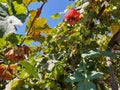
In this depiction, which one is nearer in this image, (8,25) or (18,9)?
(8,25)

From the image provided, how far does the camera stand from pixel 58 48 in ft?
6.74

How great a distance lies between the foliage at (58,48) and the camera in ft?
3.79

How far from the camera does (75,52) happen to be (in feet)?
6.23

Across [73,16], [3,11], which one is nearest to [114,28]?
[73,16]

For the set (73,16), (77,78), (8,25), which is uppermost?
(73,16)

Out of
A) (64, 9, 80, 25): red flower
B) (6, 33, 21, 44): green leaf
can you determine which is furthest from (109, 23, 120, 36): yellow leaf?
(6, 33, 21, 44): green leaf

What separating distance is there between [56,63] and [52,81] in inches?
6.5

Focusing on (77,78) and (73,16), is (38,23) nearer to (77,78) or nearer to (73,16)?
(77,78)

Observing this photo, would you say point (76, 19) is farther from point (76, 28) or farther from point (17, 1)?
point (17, 1)

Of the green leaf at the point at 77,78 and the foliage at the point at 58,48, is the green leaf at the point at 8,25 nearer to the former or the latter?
the foliage at the point at 58,48

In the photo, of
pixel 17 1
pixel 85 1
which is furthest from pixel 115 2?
pixel 17 1

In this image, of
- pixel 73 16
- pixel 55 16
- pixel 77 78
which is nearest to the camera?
pixel 77 78

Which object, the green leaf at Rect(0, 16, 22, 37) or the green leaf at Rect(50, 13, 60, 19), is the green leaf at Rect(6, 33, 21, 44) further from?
the green leaf at Rect(50, 13, 60, 19)

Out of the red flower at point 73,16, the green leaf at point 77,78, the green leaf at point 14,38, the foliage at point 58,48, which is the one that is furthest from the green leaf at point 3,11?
the red flower at point 73,16
